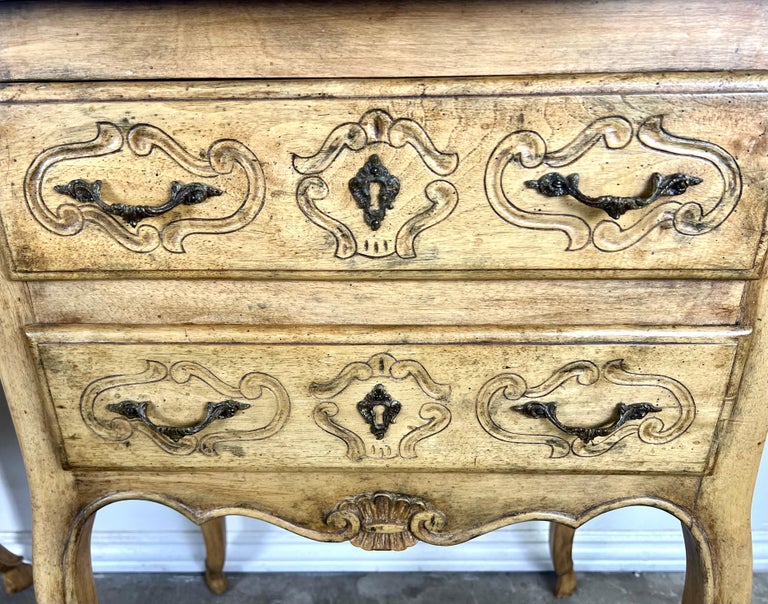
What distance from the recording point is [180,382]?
2.19 ft

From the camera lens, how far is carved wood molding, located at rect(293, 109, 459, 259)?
565 mm

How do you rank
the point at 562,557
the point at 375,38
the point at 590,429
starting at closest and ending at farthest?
1. the point at 375,38
2. the point at 590,429
3. the point at 562,557

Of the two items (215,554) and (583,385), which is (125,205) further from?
(215,554)

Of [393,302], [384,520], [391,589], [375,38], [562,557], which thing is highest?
[375,38]

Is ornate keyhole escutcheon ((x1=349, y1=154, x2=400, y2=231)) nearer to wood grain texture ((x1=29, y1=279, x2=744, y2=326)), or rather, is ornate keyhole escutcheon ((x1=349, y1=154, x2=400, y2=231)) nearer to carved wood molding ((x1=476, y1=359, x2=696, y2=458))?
wood grain texture ((x1=29, y1=279, x2=744, y2=326))

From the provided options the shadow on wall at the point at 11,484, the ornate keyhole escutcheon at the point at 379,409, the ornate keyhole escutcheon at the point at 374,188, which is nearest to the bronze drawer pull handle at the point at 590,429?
the ornate keyhole escutcheon at the point at 379,409

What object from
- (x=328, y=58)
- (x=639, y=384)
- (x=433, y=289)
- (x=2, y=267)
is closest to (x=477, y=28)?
(x=328, y=58)

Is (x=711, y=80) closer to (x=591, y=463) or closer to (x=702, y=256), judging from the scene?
(x=702, y=256)

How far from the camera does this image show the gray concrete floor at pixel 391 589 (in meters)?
1.22

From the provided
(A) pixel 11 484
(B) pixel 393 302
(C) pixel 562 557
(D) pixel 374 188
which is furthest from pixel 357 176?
(A) pixel 11 484

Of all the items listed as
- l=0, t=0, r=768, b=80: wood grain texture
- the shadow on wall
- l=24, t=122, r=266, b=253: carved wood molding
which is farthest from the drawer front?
the shadow on wall

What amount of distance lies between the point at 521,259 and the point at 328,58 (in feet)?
0.85

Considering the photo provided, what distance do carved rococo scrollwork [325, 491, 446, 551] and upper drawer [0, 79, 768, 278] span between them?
0.91 feet

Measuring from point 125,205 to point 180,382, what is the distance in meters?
0.20
